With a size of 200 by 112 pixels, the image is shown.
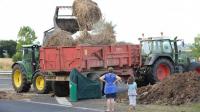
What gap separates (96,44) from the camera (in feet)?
76.3

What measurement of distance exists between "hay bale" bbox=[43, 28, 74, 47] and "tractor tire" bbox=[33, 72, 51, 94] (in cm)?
168

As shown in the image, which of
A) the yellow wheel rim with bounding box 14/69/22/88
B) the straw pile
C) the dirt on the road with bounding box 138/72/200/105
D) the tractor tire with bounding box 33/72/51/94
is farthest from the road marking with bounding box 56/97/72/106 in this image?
the yellow wheel rim with bounding box 14/69/22/88

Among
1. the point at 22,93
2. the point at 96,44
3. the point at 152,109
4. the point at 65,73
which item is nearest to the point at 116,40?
the point at 96,44

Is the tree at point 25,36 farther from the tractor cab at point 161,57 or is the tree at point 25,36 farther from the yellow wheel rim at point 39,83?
the tractor cab at point 161,57

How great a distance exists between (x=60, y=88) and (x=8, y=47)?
260ft

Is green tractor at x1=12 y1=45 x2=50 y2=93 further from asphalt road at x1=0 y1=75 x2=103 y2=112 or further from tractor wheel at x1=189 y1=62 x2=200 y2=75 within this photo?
tractor wheel at x1=189 y1=62 x2=200 y2=75

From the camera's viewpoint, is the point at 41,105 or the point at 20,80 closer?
the point at 41,105

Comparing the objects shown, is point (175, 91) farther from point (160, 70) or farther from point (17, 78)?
point (17, 78)

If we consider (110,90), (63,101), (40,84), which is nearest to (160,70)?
(40,84)

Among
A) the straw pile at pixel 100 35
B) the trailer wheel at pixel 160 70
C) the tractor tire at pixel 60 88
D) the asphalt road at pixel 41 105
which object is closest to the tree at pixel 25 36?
the trailer wheel at pixel 160 70

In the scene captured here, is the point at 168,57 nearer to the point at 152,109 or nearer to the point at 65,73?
the point at 65,73

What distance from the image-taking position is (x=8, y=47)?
332 feet

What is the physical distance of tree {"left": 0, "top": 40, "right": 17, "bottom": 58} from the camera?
328 ft

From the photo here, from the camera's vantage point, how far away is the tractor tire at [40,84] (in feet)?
80.9
